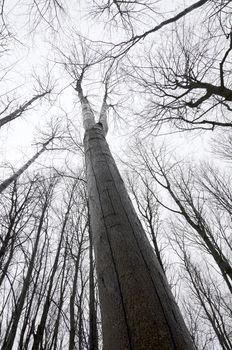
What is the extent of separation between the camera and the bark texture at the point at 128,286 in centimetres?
61

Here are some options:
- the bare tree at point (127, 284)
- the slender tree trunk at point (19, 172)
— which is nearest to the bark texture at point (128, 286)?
the bare tree at point (127, 284)

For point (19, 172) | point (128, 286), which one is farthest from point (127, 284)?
point (19, 172)

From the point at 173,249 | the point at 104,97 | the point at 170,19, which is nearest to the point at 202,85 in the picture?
the point at 170,19

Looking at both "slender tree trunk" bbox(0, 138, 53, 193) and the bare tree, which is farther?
"slender tree trunk" bbox(0, 138, 53, 193)

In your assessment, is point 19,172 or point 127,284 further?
point 19,172

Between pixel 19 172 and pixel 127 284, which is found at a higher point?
pixel 19 172

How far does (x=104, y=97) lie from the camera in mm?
5477

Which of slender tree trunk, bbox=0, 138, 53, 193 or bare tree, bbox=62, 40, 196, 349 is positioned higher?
slender tree trunk, bbox=0, 138, 53, 193

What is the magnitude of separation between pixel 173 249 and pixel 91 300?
295 inches

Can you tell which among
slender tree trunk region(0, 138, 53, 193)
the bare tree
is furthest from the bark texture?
slender tree trunk region(0, 138, 53, 193)

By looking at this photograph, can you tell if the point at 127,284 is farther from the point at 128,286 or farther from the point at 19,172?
the point at 19,172

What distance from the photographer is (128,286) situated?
736 mm

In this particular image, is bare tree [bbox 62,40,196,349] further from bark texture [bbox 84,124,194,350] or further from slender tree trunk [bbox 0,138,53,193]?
slender tree trunk [bbox 0,138,53,193]

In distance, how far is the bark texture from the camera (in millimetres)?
615
